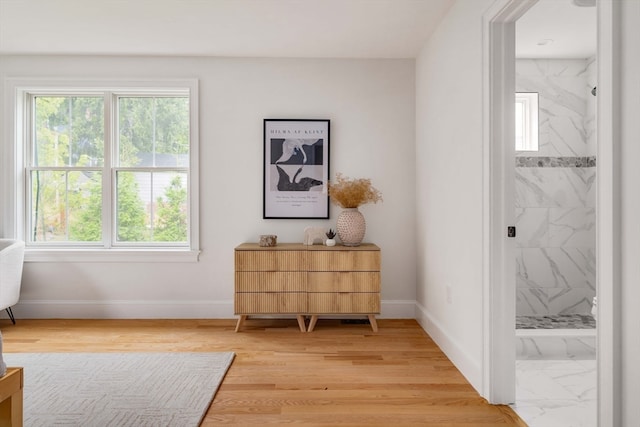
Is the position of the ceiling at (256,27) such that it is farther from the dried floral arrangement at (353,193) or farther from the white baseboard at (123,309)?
the white baseboard at (123,309)

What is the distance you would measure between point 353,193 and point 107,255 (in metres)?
2.43

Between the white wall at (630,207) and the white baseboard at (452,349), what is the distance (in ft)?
3.85

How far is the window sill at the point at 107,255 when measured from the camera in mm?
3871

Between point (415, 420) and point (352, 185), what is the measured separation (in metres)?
2.06

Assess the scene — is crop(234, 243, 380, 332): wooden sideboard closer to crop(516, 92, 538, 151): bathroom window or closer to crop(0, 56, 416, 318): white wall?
crop(0, 56, 416, 318): white wall

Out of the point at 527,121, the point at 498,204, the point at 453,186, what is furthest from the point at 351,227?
the point at 527,121

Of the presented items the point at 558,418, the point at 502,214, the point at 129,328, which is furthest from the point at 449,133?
the point at 129,328

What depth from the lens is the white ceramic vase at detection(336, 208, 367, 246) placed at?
3.62 meters

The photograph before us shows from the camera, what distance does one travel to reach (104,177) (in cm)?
395

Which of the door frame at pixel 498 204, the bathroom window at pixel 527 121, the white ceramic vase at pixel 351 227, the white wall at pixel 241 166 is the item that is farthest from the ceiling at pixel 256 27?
Result: the white ceramic vase at pixel 351 227

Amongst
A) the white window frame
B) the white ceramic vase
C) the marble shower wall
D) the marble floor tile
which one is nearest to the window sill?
the white window frame

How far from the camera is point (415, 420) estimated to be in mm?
2051

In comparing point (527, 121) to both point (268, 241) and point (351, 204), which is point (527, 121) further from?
point (268, 241)

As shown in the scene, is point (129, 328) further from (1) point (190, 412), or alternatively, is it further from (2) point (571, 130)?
(2) point (571, 130)
